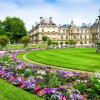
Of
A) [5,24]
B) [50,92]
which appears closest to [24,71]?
[50,92]

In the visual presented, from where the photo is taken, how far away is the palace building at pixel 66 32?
14512 cm

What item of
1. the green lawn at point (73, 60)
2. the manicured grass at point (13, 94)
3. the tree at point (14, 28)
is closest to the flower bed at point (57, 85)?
the manicured grass at point (13, 94)

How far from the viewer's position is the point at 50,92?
41.4 feet

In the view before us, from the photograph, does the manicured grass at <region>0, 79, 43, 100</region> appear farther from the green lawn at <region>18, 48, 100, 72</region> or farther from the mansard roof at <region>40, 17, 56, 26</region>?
the mansard roof at <region>40, 17, 56, 26</region>

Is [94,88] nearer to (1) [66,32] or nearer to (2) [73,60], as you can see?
(2) [73,60]

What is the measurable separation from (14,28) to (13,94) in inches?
4648

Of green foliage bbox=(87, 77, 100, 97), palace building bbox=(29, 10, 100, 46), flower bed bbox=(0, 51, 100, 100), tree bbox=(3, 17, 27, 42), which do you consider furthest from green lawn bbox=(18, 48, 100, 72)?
palace building bbox=(29, 10, 100, 46)

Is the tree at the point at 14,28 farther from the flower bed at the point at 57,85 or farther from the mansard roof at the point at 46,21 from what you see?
the flower bed at the point at 57,85

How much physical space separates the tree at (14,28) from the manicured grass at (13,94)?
11314 centimetres

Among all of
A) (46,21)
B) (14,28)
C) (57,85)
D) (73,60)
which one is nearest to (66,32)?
(46,21)

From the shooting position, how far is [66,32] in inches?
6068

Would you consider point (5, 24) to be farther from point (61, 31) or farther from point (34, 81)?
point (34, 81)

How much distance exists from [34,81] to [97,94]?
3741mm

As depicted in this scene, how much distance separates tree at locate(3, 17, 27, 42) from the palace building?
13639 mm
